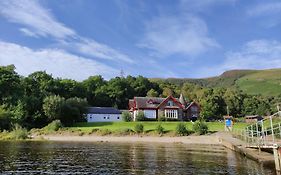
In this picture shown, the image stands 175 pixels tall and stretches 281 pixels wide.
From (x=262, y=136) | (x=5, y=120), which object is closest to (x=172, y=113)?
(x=5, y=120)

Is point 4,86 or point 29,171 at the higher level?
point 4,86

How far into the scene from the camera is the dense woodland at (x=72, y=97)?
8644cm

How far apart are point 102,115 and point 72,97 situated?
53.4ft

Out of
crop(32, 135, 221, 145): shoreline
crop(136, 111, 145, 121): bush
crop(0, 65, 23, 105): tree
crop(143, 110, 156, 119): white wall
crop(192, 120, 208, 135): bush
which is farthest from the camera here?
crop(143, 110, 156, 119): white wall

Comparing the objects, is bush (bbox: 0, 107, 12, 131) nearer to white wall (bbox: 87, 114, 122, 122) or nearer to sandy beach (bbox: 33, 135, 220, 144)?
sandy beach (bbox: 33, 135, 220, 144)

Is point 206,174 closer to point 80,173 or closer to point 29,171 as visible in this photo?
point 80,173

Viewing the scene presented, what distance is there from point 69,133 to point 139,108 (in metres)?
29.9

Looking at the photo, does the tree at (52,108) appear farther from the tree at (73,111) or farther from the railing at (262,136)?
the railing at (262,136)

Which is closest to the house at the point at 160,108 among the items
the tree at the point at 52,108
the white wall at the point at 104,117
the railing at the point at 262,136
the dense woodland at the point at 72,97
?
the white wall at the point at 104,117

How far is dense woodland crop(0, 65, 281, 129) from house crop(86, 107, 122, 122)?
10.3 feet

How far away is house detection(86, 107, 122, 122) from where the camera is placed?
10194 cm

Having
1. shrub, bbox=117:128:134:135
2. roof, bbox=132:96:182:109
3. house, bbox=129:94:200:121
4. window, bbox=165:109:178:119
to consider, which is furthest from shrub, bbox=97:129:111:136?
window, bbox=165:109:178:119

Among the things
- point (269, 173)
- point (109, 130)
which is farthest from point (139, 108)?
point (269, 173)

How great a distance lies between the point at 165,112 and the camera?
98.9 m
